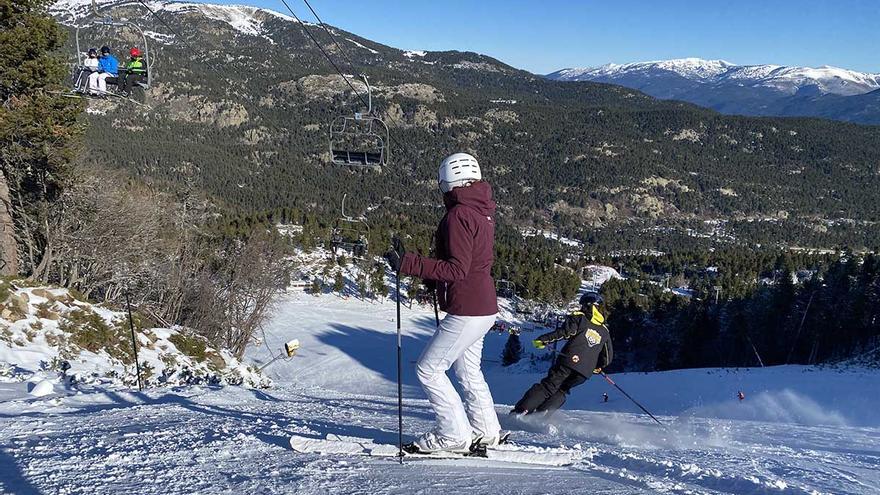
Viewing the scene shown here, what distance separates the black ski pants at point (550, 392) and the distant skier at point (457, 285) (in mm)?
3101

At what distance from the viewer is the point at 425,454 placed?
4.52m

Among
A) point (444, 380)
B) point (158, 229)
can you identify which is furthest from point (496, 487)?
point (158, 229)

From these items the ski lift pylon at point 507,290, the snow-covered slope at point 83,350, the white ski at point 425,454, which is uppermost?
the white ski at point 425,454

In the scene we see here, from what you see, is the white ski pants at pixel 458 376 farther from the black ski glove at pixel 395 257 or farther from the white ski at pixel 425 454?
the black ski glove at pixel 395 257

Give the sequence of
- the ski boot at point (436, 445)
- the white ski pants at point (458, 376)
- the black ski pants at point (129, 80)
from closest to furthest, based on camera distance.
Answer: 1. the white ski pants at point (458, 376)
2. the ski boot at point (436, 445)
3. the black ski pants at point (129, 80)

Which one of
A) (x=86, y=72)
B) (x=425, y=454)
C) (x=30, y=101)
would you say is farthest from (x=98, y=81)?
(x=425, y=454)

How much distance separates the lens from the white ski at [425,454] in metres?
4.51

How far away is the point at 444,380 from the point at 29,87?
1462 cm

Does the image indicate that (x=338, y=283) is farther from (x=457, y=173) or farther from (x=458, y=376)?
(x=457, y=173)

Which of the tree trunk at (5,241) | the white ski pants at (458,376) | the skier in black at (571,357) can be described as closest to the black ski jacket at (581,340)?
the skier in black at (571,357)

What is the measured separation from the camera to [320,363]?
37.6m

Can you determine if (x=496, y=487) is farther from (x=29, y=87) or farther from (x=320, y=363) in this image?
(x=320, y=363)

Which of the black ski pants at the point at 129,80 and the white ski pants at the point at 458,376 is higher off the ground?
the black ski pants at the point at 129,80

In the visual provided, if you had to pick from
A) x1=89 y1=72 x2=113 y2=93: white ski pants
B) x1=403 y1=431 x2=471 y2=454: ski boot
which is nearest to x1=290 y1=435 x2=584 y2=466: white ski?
x1=403 y1=431 x2=471 y2=454: ski boot
